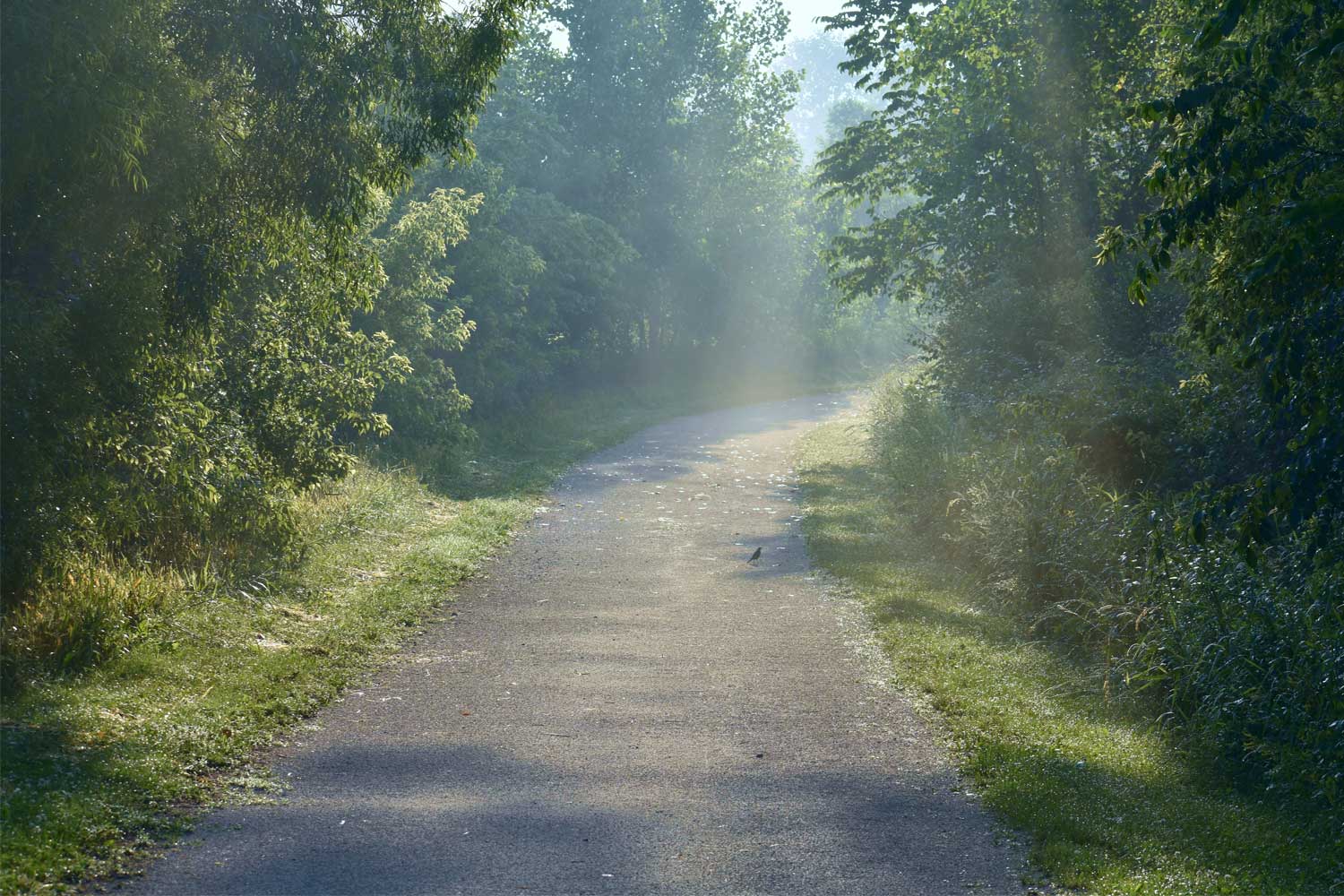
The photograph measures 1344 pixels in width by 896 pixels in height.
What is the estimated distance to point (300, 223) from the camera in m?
9.54

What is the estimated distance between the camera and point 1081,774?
7.11 m

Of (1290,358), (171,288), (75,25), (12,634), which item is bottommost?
(12,634)

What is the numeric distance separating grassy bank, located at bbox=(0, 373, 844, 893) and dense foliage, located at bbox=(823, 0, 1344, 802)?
218 inches

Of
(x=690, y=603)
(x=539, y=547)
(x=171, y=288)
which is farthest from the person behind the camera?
(x=539, y=547)

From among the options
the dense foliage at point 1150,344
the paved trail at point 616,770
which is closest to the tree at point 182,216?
the paved trail at point 616,770

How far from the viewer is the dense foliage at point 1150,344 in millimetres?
6227

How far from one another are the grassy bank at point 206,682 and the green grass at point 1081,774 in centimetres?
425

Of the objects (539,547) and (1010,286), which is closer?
(539,547)

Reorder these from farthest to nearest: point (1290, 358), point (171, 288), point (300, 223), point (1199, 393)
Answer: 1. point (1199, 393)
2. point (300, 223)
3. point (171, 288)
4. point (1290, 358)

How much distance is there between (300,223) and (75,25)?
103 inches

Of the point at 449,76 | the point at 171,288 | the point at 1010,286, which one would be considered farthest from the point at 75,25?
the point at 1010,286

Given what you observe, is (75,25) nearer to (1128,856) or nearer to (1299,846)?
(1128,856)

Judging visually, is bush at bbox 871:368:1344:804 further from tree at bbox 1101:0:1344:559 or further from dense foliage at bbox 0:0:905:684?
dense foliage at bbox 0:0:905:684

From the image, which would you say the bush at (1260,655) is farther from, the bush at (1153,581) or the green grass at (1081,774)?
the green grass at (1081,774)
